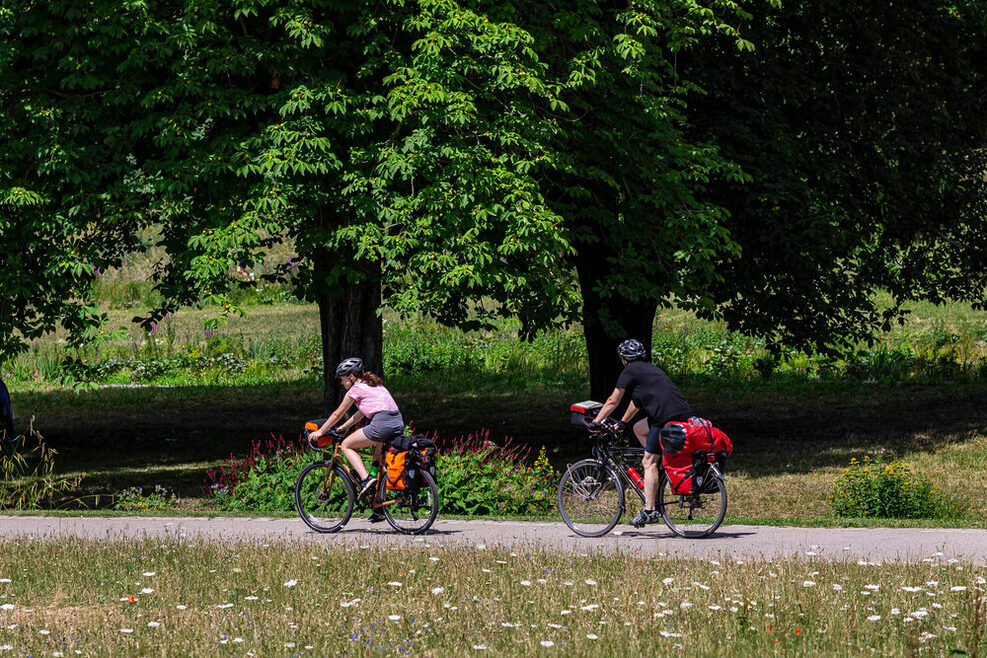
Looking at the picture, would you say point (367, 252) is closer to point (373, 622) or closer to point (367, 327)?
point (367, 327)

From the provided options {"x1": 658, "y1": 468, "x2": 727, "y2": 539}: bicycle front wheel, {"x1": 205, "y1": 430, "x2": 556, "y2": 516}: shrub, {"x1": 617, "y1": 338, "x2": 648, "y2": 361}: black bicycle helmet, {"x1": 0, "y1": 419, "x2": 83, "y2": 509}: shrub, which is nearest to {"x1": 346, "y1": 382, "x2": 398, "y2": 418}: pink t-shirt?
{"x1": 617, "y1": 338, "x2": 648, "y2": 361}: black bicycle helmet

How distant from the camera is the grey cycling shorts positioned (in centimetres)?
1132

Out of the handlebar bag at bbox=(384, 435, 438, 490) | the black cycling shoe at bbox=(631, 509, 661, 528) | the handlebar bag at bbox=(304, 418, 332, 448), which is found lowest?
the black cycling shoe at bbox=(631, 509, 661, 528)

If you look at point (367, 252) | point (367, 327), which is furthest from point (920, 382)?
point (367, 252)

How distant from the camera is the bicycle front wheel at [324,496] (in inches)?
468

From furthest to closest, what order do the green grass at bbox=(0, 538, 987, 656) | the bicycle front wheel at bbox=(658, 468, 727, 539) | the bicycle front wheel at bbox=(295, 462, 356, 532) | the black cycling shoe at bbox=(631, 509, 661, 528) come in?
the bicycle front wheel at bbox=(295, 462, 356, 532) < the black cycling shoe at bbox=(631, 509, 661, 528) < the bicycle front wheel at bbox=(658, 468, 727, 539) < the green grass at bbox=(0, 538, 987, 656)

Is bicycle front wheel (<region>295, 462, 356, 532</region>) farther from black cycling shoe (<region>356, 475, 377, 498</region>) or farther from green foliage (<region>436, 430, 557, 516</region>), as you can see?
green foliage (<region>436, 430, 557, 516</region>)

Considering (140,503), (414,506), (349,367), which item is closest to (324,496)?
(414,506)

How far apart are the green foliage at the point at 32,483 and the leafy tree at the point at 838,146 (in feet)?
32.8

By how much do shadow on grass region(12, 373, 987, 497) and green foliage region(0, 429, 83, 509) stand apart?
0.40m

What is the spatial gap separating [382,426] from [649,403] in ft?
7.76

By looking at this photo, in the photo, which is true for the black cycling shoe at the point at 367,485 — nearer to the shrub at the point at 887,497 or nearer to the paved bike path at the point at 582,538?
the paved bike path at the point at 582,538

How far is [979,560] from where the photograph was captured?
9.42 metres

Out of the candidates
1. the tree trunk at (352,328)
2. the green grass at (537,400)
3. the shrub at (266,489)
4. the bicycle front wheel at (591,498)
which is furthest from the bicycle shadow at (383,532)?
the tree trunk at (352,328)
